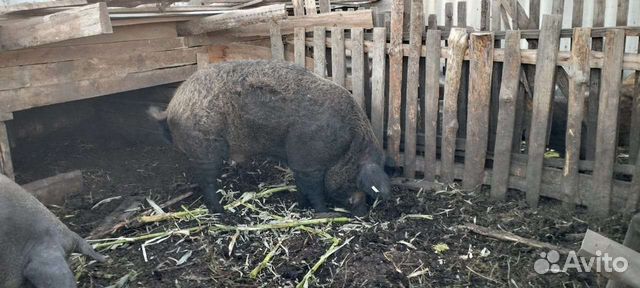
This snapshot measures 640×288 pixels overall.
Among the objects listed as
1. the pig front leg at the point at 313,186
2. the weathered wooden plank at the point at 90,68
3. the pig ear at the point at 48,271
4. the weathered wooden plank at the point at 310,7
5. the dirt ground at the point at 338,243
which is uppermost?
the weathered wooden plank at the point at 310,7

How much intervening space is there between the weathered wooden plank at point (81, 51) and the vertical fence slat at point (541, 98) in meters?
3.47

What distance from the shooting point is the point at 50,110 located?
6.60 m

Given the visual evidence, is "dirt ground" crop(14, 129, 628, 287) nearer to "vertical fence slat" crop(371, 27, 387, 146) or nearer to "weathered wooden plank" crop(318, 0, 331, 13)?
"vertical fence slat" crop(371, 27, 387, 146)

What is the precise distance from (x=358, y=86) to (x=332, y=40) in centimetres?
50

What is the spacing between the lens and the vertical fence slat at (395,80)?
528cm

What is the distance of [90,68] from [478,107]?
11.1 feet

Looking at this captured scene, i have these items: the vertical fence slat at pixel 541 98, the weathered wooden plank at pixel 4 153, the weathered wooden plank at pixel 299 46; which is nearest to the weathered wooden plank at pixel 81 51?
the weathered wooden plank at pixel 4 153

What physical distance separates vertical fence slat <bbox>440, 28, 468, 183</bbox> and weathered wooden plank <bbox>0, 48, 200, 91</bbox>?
2.68 meters

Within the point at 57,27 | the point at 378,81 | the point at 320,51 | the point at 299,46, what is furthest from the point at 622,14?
the point at 57,27

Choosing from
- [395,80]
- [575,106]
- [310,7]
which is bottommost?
[575,106]

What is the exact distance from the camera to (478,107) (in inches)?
198

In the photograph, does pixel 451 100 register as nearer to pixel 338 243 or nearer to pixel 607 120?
pixel 607 120

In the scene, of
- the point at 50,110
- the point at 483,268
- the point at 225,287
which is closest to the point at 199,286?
the point at 225,287

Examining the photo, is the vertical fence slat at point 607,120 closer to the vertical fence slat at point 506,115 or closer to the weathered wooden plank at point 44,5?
the vertical fence slat at point 506,115
